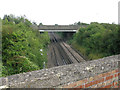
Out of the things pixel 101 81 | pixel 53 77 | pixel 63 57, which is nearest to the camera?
pixel 53 77

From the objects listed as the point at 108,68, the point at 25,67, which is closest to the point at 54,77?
the point at 108,68

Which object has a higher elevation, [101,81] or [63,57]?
[101,81]

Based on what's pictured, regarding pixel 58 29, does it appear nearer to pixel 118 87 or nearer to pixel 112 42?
pixel 112 42

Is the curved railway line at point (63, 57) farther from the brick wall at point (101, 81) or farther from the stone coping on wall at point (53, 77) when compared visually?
the stone coping on wall at point (53, 77)

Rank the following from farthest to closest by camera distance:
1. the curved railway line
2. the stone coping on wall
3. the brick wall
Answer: the curved railway line < the brick wall < the stone coping on wall

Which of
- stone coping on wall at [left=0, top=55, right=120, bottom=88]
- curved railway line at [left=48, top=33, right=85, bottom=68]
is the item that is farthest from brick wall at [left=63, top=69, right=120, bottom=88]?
curved railway line at [left=48, top=33, right=85, bottom=68]

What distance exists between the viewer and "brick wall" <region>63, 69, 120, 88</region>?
6.29 ft

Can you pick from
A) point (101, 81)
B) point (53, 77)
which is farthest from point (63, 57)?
point (53, 77)

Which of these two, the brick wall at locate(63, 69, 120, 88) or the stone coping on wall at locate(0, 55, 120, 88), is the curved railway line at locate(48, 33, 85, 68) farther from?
the stone coping on wall at locate(0, 55, 120, 88)

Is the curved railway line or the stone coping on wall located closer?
the stone coping on wall

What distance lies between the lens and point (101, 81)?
2.13m

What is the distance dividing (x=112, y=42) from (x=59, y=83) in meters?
15.6

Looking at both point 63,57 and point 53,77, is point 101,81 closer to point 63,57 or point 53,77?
point 53,77

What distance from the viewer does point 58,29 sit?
4188 centimetres
